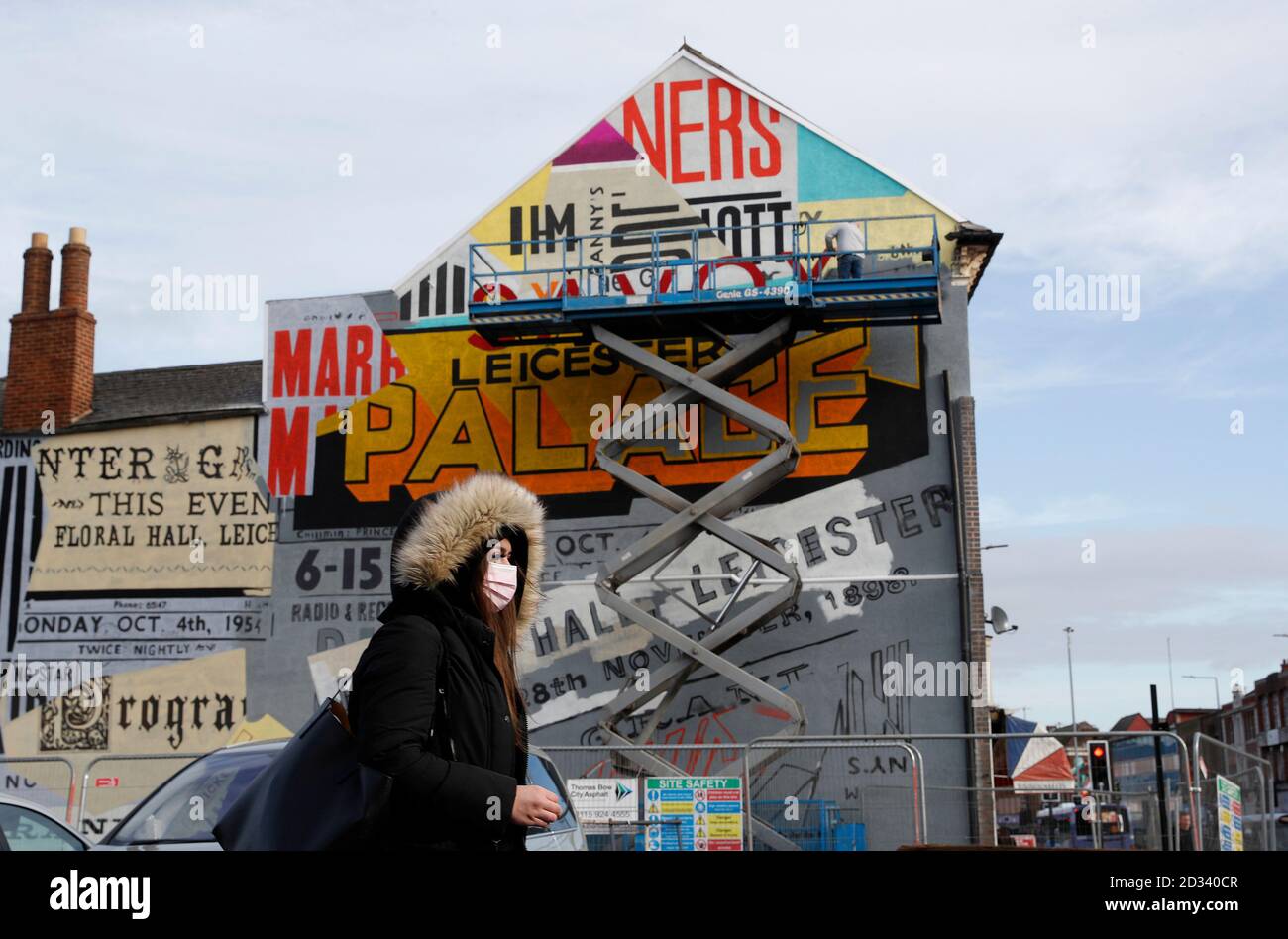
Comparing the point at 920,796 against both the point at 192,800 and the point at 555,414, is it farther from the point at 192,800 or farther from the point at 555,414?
the point at 555,414

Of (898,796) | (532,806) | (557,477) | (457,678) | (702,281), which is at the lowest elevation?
(898,796)

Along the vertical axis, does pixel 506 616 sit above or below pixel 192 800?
above

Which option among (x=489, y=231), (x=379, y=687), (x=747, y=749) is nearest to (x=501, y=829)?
(x=379, y=687)

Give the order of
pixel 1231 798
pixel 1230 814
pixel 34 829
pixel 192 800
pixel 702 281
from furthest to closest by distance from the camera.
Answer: pixel 702 281 < pixel 1231 798 < pixel 1230 814 < pixel 192 800 < pixel 34 829

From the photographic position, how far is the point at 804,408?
67.5 feet

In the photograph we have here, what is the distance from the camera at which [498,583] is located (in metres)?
3.78

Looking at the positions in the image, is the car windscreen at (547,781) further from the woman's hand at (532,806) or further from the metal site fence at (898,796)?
the metal site fence at (898,796)

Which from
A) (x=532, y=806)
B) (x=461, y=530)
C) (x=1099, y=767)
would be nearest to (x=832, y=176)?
(x=1099, y=767)

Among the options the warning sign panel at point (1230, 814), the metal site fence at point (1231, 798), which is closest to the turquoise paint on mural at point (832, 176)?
the metal site fence at point (1231, 798)

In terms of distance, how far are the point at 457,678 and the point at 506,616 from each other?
42 cm

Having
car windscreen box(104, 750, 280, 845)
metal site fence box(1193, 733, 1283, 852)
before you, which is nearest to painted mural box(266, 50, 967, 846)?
metal site fence box(1193, 733, 1283, 852)

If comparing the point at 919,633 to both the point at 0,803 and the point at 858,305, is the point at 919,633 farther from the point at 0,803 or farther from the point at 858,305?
the point at 0,803
